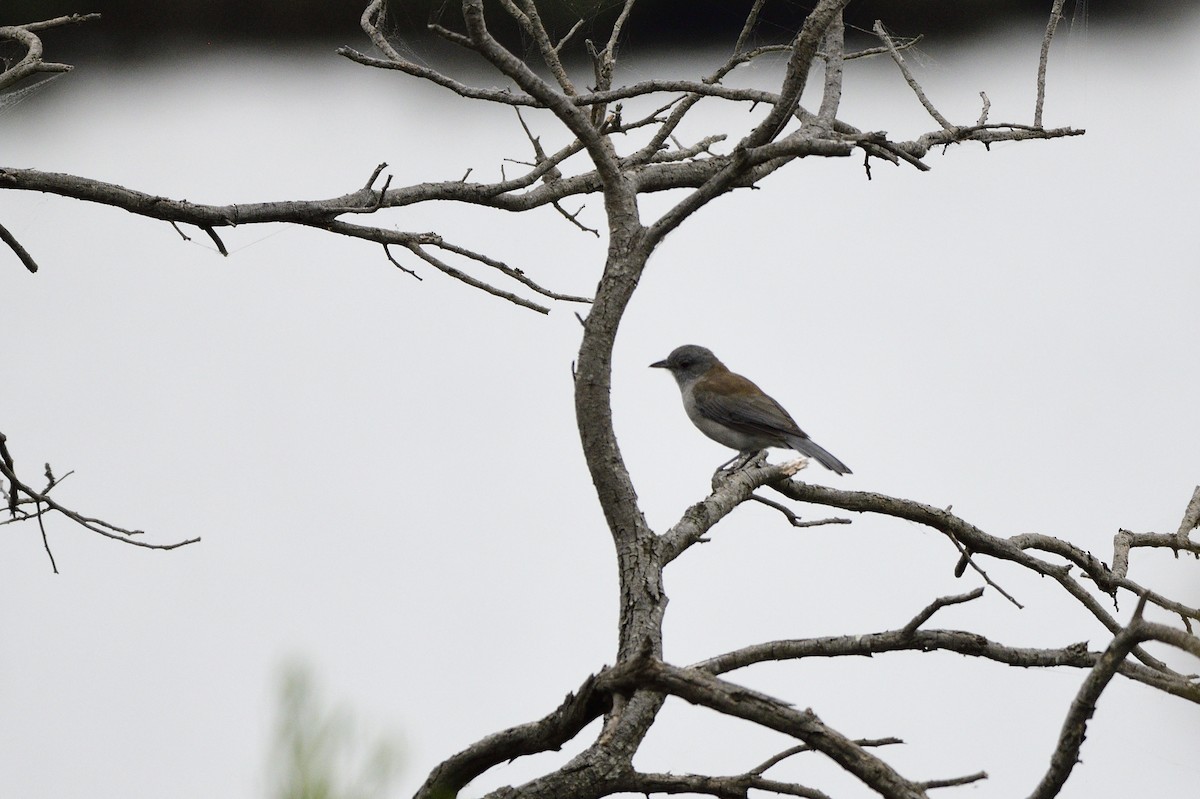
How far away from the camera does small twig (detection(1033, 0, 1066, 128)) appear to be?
3.42 meters

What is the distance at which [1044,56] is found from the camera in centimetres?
348

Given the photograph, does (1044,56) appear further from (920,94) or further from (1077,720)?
(1077,720)

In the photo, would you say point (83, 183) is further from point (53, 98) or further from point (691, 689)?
point (53, 98)

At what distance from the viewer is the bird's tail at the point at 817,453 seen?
525 cm

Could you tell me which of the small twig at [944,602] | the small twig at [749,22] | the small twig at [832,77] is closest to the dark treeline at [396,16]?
the small twig at [832,77]

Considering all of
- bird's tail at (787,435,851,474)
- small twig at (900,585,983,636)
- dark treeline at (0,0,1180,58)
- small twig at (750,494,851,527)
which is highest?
dark treeline at (0,0,1180,58)

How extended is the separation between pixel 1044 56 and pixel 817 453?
7.53 ft

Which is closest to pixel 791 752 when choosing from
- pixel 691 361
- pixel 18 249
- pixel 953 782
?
pixel 953 782

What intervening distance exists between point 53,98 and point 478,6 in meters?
5.82

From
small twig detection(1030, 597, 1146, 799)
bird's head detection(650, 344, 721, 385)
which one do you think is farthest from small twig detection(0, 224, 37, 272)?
bird's head detection(650, 344, 721, 385)

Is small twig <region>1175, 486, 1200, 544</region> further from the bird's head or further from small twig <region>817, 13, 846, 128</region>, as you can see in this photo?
the bird's head

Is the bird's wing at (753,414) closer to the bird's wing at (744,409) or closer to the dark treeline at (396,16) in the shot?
the bird's wing at (744,409)

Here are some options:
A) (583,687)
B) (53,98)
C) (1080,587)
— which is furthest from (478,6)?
(53,98)

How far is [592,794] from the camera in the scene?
2.15 metres
